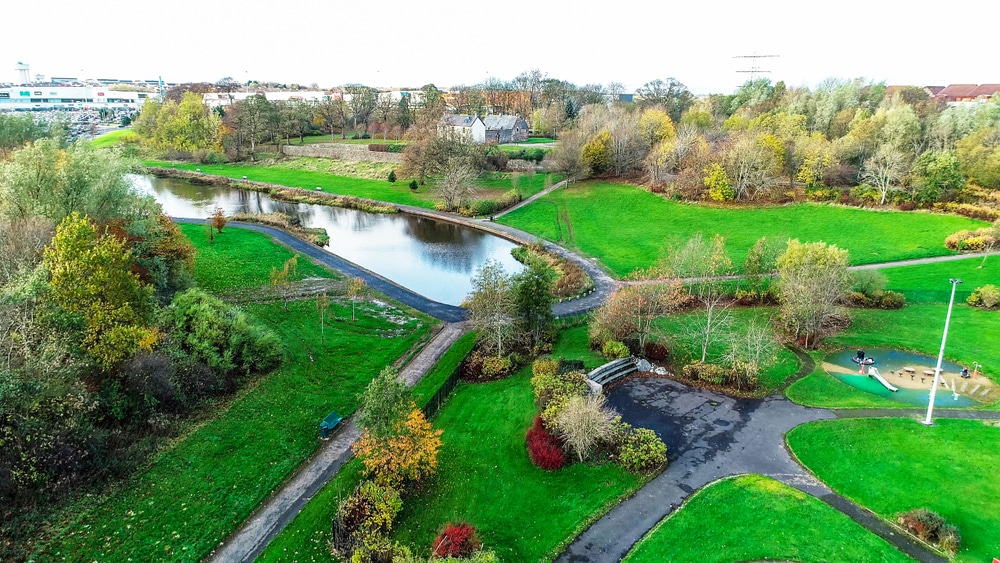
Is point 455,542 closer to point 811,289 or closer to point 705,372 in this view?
point 705,372

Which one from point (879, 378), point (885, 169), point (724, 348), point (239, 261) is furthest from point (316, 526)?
point (885, 169)

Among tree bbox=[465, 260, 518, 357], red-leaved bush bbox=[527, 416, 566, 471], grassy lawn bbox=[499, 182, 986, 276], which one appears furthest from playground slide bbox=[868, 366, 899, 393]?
grassy lawn bbox=[499, 182, 986, 276]

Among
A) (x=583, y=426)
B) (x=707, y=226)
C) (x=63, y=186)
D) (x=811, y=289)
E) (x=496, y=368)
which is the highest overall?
(x=63, y=186)

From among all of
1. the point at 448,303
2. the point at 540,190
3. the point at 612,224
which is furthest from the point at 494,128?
the point at 448,303

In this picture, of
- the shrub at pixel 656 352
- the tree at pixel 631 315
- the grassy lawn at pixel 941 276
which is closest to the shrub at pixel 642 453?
the shrub at pixel 656 352

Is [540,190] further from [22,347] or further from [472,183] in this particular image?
[22,347]

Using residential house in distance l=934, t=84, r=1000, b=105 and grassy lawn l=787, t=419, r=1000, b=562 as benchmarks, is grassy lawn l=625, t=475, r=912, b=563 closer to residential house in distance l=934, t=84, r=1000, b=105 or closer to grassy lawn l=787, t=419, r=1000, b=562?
grassy lawn l=787, t=419, r=1000, b=562
